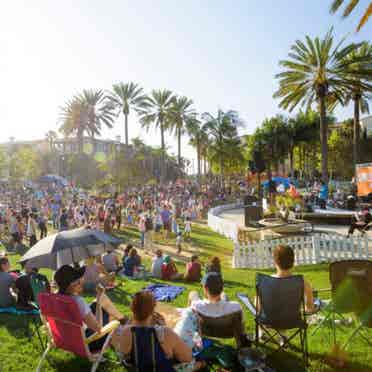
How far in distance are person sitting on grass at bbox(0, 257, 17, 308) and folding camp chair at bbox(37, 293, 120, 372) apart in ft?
→ 8.67

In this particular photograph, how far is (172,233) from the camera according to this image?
67.7 feet

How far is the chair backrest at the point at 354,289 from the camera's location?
14.5 ft

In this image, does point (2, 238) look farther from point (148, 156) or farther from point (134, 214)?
point (148, 156)

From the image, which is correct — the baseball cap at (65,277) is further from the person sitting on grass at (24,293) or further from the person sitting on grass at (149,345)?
the person sitting on grass at (24,293)

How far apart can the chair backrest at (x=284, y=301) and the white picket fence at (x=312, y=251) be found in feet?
22.1

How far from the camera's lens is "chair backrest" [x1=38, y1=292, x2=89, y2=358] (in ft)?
12.3

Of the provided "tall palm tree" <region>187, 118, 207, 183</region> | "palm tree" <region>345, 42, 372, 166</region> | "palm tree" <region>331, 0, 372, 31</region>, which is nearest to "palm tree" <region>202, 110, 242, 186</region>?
"tall palm tree" <region>187, 118, 207, 183</region>

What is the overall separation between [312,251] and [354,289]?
6710 mm

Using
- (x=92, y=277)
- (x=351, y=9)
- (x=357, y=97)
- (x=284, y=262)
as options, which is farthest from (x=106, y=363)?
(x=357, y=97)

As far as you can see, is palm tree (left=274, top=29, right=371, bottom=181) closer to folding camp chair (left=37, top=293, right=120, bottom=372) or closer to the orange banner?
the orange banner

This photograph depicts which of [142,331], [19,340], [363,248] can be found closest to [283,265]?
[142,331]

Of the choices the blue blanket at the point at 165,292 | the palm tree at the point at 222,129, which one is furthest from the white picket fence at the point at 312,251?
the palm tree at the point at 222,129

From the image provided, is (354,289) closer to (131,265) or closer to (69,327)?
(69,327)

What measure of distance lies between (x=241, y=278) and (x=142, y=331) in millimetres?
6605
